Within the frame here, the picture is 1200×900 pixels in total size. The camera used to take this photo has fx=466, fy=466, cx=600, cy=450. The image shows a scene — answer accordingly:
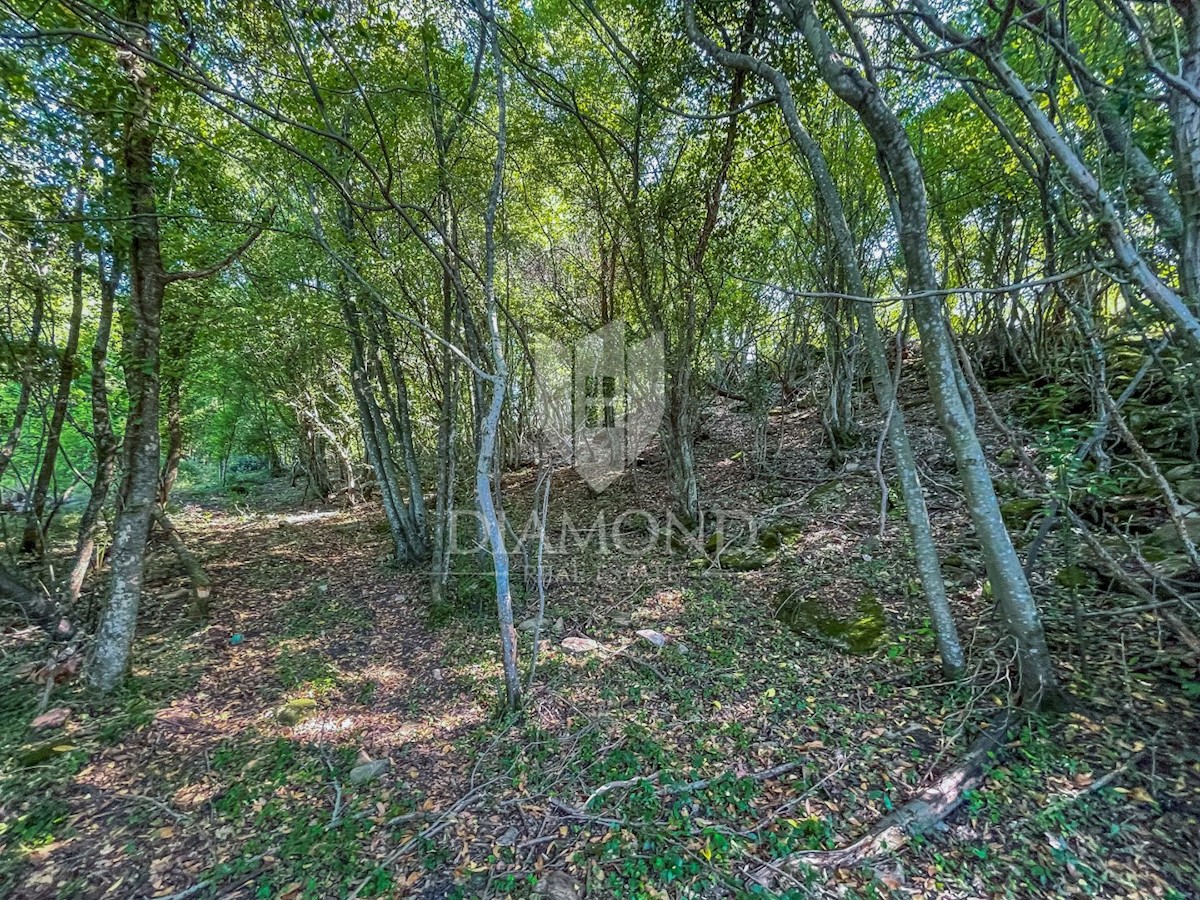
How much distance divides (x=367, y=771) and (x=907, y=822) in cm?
298

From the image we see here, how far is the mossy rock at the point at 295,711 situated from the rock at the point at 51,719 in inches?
53.0

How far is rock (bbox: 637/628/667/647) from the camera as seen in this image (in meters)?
3.99

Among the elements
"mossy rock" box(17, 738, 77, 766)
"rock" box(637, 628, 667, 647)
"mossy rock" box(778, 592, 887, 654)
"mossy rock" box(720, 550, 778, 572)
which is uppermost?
"mossy rock" box(720, 550, 778, 572)

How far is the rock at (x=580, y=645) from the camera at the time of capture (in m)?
4.04

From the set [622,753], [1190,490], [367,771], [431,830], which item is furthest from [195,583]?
[1190,490]

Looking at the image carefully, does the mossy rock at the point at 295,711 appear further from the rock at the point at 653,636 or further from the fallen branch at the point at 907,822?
the fallen branch at the point at 907,822

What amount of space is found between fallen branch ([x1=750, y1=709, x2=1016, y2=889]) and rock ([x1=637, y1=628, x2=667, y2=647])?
1.86 m

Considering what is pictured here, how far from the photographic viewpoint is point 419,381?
6984 mm

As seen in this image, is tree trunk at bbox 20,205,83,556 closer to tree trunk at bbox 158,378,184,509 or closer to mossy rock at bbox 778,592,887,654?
tree trunk at bbox 158,378,184,509

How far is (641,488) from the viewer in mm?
7684

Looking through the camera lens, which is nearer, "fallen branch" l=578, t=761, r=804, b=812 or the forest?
the forest

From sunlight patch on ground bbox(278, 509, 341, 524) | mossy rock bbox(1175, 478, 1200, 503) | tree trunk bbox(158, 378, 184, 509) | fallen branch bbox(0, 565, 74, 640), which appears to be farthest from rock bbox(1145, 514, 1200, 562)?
sunlight patch on ground bbox(278, 509, 341, 524)

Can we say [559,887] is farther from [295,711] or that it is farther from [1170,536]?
[1170,536]

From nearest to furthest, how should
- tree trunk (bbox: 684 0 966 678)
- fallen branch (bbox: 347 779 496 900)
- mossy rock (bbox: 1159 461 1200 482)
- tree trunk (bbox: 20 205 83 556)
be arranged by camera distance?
fallen branch (bbox: 347 779 496 900) < tree trunk (bbox: 684 0 966 678) < mossy rock (bbox: 1159 461 1200 482) < tree trunk (bbox: 20 205 83 556)
